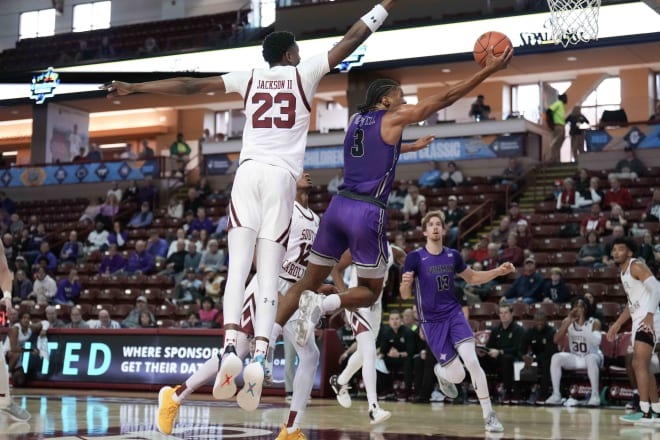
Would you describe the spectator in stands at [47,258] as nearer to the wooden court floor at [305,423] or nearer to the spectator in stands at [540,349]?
the wooden court floor at [305,423]

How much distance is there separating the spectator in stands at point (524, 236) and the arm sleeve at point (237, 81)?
12.6 metres

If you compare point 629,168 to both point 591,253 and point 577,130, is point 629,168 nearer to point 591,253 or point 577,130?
point 577,130

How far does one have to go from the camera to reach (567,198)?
19828mm

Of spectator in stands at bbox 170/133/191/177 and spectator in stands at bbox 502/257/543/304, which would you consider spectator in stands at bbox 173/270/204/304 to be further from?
spectator in stands at bbox 170/133/191/177

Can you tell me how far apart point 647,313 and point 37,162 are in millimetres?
26352

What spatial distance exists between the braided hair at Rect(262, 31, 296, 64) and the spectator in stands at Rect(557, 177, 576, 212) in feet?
46.7

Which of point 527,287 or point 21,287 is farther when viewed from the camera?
point 21,287

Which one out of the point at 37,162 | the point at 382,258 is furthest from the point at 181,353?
the point at 37,162

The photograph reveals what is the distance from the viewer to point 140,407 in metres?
11.0

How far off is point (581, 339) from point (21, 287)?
13.2m

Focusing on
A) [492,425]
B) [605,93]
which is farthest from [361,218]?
[605,93]

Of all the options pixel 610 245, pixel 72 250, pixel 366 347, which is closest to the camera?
pixel 366 347

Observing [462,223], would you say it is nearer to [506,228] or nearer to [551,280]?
[506,228]

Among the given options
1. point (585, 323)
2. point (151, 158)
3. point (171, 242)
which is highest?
point (151, 158)
